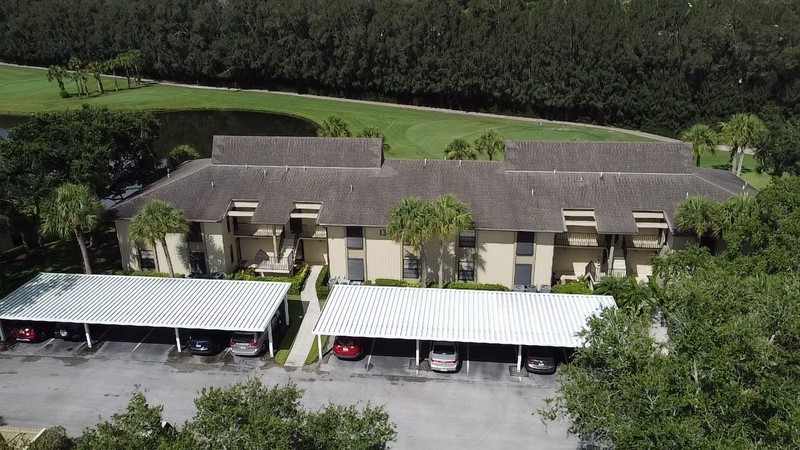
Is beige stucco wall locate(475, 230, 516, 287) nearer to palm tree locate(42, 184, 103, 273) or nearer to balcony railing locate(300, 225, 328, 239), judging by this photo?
balcony railing locate(300, 225, 328, 239)

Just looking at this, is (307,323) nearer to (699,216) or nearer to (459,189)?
(459,189)

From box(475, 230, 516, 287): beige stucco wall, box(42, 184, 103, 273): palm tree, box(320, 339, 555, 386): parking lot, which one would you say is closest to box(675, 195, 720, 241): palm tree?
box(475, 230, 516, 287): beige stucco wall

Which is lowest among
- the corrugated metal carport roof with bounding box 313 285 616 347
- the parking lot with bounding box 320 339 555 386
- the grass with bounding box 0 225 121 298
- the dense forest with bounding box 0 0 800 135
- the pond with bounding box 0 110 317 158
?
the parking lot with bounding box 320 339 555 386

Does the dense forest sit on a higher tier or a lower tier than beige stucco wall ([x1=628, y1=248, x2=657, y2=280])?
higher

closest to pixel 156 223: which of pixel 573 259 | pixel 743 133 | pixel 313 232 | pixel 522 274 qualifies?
pixel 313 232

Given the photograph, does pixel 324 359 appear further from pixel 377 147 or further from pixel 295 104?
pixel 295 104

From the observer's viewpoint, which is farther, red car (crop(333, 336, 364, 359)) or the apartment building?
the apartment building

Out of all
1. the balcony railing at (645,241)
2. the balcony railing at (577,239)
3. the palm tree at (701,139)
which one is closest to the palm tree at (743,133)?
the palm tree at (701,139)

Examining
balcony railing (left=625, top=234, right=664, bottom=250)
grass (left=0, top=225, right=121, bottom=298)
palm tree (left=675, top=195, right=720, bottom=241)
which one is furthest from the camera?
grass (left=0, top=225, right=121, bottom=298)

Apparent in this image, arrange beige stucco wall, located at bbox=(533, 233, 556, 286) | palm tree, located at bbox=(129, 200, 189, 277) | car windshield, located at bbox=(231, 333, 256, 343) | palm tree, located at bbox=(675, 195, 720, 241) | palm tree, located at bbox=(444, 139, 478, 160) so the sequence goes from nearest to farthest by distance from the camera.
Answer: car windshield, located at bbox=(231, 333, 256, 343) < palm tree, located at bbox=(675, 195, 720, 241) < palm tree, located at bbox=(129, 200, 189, 277) < beige stucco wall, located at bbox=(533, 233, 556, 286) < palm tree, located at bbox=(444, 139, 478, 160)
